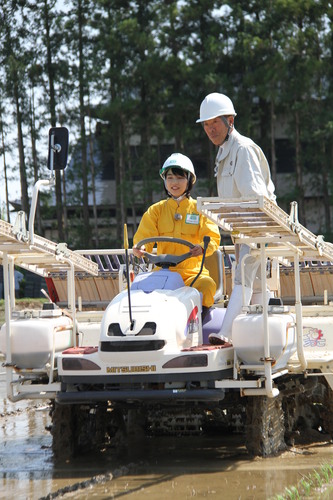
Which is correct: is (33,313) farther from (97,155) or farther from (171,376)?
(97,155)

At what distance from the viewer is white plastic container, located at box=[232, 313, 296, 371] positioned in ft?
25.9

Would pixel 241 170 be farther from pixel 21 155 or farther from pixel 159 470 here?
pixel 21 155

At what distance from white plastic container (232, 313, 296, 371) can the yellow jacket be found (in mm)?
1177

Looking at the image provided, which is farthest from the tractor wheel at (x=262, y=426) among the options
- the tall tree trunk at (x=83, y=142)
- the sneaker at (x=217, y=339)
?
the tall tree trunk at (x=83, y=142)

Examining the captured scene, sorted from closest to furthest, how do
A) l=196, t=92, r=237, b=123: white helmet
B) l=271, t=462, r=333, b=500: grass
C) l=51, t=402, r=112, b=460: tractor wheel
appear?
l=271, t=462, r=333, b=500: grass, l=51, t=402, r=112, b=460: tractor wheel, l=196, t=92, r=237, b=123: white helmet

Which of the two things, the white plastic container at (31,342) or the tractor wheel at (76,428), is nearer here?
the white plastic container at (31,342)

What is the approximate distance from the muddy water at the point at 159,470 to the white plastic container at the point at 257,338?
84 cm

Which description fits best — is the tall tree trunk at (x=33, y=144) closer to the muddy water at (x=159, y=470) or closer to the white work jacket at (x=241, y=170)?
the muddy water at (x=159, y=470)

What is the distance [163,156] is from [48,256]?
1333 inches

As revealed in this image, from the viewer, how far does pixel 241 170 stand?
8.91 m

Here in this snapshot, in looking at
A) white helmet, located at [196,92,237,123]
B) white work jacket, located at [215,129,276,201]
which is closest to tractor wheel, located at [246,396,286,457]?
white work jacket, located at [215,129,276,201]

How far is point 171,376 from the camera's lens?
25.1 ft

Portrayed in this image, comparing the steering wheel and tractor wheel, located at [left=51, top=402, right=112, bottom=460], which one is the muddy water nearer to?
tractor wheel, located at [left=51, top=402, right=112, bottom=460]

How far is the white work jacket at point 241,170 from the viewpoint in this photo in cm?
883
